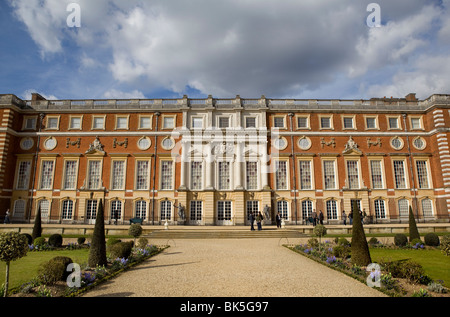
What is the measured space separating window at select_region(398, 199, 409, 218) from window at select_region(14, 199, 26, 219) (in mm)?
36031

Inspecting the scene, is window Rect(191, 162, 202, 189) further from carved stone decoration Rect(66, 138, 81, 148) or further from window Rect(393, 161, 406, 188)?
window Rect(393, 161, 406, 188)

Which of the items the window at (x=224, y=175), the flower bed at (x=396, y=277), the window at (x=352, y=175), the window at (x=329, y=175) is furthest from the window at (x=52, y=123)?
the window at (x=352, y=175)

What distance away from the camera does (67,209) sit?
94.5ft

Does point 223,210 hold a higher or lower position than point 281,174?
lower

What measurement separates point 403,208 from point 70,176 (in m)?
32.6

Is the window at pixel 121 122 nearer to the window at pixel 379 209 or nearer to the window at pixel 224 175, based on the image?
the window at pixel 224 175

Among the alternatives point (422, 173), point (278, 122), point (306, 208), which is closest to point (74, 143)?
point (278, 122)

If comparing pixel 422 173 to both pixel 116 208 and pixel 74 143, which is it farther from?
pixel 74 143

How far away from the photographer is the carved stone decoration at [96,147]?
29.6m

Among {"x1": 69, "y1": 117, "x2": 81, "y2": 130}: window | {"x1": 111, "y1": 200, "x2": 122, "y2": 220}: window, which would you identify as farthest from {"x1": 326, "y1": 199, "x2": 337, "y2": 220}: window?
{"x1": 69, "y1": 117, "x2": 81, "y2": 130}: window

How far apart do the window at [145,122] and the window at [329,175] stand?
59.3 ft

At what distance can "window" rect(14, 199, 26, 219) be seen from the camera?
2844 centimetres
